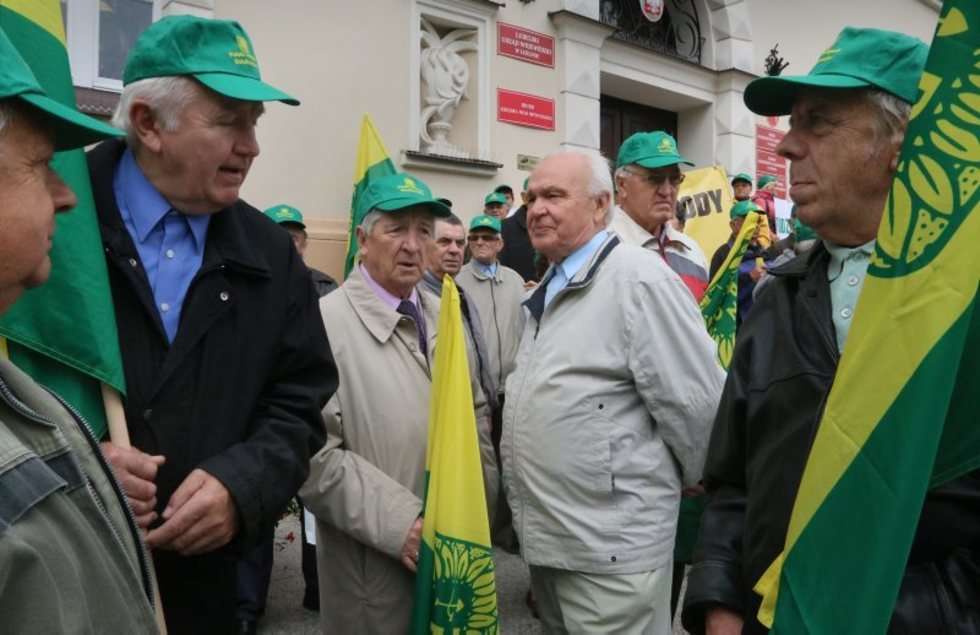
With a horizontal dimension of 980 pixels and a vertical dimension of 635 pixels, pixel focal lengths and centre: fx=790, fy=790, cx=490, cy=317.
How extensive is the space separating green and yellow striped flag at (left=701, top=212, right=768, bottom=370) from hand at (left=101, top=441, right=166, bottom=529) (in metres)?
3.00

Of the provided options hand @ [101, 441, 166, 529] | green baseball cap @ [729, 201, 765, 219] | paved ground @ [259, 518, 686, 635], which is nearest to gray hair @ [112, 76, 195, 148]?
hand @ [101, 441, 166, 529]

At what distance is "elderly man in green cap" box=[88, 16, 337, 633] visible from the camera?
1.72m

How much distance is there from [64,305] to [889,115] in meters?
1.68

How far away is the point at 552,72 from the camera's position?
29.6 feet

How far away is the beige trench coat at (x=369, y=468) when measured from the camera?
241 centimetres

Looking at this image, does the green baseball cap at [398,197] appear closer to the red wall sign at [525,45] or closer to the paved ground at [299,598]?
the paved ground at [299,598]

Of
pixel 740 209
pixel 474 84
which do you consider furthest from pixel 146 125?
pixel 474 84

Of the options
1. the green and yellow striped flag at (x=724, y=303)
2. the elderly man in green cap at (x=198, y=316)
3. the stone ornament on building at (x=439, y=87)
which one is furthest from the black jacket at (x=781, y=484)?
the stone ornament on building at (x=439, y=87)

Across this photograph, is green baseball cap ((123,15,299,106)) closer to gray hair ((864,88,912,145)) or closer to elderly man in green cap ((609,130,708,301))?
gray hair ((864,88,912,145))

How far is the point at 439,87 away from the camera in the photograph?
26.7 ft

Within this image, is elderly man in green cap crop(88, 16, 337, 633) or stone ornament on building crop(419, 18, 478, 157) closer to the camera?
elderly man in green cap crop(88, 16, 337, 633)

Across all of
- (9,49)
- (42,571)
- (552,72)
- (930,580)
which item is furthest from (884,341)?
(552,72)

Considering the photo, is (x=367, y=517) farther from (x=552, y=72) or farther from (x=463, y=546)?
(x=552, y=72)

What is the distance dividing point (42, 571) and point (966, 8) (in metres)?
1.39
